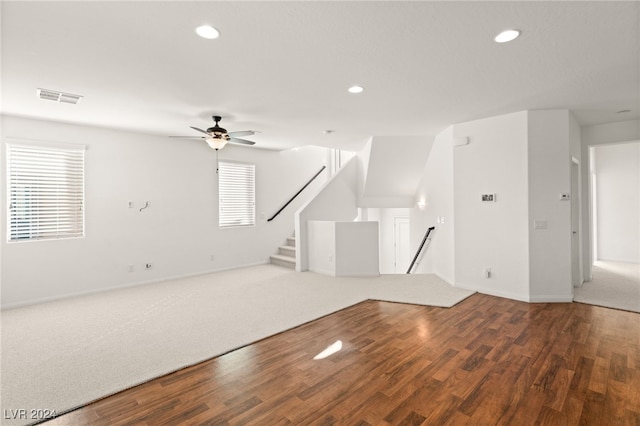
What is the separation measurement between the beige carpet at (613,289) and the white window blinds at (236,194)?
6354 mm

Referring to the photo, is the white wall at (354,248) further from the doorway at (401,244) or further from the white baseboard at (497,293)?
the doorway at (401,244)

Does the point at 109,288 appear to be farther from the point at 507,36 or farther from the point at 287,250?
the point at 507,36

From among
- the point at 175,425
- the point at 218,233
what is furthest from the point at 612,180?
the point at 175,425

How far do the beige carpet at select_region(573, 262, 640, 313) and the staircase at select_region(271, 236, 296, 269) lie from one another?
16.9ft

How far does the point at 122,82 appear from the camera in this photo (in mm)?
3186

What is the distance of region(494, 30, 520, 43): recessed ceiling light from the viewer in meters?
2.30

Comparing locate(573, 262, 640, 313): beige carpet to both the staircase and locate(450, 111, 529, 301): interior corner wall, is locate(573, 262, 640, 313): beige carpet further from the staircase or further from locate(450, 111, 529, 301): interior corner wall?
the staircase

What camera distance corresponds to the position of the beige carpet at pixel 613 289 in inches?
172

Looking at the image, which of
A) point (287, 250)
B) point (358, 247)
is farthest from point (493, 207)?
point (287, 250)

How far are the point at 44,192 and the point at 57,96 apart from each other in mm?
1924

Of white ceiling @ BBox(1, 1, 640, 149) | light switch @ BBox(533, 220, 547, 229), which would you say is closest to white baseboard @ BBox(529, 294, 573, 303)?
light switch @ BBox(533, 220, 547, 229)

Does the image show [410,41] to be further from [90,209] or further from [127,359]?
[90,209]

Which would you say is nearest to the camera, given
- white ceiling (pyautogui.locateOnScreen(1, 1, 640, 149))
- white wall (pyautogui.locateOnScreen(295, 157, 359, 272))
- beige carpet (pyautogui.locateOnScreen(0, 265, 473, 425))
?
white ceiling (pyautogui.locateOnScreen(1, 1, 640, 149))

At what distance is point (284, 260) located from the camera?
7.16 metres
